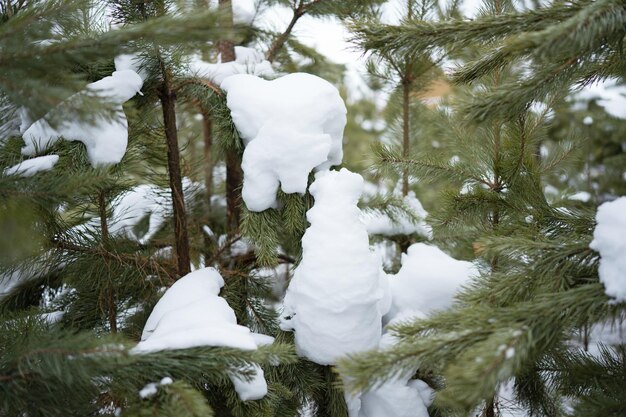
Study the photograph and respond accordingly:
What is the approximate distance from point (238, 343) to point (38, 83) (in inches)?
28.4

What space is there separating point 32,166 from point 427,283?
4.38ft

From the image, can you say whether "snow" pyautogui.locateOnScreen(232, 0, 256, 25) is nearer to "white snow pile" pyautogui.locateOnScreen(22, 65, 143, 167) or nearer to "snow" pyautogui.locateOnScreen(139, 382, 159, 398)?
"white snow pile" pyautogui.locateOnScreen(22, 65, 143, 167)

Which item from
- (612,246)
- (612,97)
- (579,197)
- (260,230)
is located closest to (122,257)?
(260,230)

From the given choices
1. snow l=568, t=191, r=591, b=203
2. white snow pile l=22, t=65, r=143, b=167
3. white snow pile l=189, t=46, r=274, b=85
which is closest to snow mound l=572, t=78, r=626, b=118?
snow l=568, t=191, r=591, b=203

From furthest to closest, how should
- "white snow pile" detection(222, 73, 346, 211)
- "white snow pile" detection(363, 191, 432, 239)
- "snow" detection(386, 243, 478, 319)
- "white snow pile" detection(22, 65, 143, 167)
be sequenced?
1. "white snow pile" detection(363, 191, 432, 239)
2. "snow" detection(386, 243, 478, 319)
3. "white snow pile" detection(222, 73, 346, 211)
4. "white snow pile" detection(22, 65, 143, 167)

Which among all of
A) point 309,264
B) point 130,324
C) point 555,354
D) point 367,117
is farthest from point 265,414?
point 367,117

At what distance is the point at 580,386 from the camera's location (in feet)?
4.60

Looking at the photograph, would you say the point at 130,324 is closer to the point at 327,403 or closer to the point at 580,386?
the point at 327,403

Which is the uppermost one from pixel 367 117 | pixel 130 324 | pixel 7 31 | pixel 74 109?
pixel 7 31

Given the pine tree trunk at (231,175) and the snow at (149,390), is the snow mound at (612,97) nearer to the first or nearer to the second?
the pine tree trunk at (231,175)

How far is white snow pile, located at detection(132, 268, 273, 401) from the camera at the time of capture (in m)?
1.16

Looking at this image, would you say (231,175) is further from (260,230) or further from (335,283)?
(335,283)

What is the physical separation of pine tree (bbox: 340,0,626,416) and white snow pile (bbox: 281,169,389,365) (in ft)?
0.70

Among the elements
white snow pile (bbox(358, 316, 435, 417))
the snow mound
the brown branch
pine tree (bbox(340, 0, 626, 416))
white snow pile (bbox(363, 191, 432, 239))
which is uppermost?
pine tree (bbox(340, 0, 626, 416))
